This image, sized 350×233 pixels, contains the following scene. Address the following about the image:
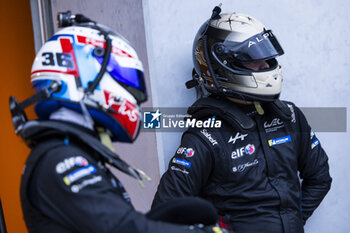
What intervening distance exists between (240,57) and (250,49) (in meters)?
0.06

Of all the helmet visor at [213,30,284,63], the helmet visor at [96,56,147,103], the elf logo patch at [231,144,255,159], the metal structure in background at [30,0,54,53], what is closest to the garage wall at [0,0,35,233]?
the metal structure in background at [30,0,54,53]

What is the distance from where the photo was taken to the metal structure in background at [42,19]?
2436 millimetres

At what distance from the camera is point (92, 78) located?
46.9 inches

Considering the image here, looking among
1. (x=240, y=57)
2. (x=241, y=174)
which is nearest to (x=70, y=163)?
(x=241, y=174)

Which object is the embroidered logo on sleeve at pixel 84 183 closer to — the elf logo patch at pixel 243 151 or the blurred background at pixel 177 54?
the elf logo patch at pixel 243 151

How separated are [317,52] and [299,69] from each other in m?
0.15

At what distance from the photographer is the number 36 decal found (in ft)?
3.90

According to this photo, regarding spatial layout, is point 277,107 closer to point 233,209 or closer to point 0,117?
point 233,209

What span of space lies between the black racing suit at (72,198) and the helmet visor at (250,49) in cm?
109

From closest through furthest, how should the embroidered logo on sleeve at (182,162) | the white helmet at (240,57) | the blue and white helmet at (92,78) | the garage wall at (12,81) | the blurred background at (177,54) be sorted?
the blue and white helmet at (92,78) < the embroidered logo on sleeve at (182,162) < the white helmet at (240,57) < the blurred background at (177,54) < the garage wall at (12,81)

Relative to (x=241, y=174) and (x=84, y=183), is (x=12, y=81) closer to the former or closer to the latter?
(x=241, y=174)

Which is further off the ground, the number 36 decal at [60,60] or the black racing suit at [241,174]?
the number 36 decal at [60,60]

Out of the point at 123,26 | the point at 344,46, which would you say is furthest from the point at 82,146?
the point at 344,46

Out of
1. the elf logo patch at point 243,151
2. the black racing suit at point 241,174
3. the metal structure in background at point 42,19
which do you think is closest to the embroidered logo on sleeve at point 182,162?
the black racing suit at point 241,174
